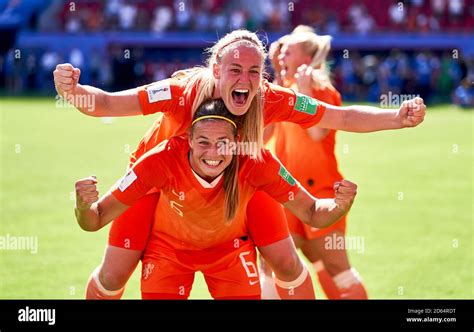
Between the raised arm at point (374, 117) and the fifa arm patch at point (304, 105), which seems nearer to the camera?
the raised arm at point (374, 117)

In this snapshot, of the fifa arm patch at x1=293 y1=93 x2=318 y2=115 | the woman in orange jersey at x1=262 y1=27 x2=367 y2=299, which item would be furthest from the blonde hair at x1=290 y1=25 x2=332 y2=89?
A: the fifa arm patch at x1=293 y1=93 x2=318 y2=115

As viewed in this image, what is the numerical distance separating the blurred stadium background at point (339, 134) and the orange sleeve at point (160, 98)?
10.5 ft

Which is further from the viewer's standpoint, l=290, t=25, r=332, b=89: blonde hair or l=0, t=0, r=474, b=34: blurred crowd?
l=0, t=0, r=474, b=34: blurred crowd

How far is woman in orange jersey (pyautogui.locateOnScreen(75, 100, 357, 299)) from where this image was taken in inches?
254

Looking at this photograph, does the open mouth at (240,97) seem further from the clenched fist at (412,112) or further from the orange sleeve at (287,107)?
the clenched fist at (412,112)

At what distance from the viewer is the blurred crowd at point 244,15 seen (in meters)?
38.1

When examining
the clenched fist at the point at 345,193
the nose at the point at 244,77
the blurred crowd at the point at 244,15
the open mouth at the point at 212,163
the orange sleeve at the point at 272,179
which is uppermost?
the blurred crowd at the point at 244,15

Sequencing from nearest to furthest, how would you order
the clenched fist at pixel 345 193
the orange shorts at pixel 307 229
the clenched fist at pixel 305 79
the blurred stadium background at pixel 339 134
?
1. the clenched fist at pixel 345 193
2. the clenched fist at pixel 305 79
3. the orange shorts at pixel 307 229
4. the blurred stadium background at pixel 339 134

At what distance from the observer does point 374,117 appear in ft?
23.0

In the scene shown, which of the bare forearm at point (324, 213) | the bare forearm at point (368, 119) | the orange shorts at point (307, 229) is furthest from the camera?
the orange shorts at point (307, 229)

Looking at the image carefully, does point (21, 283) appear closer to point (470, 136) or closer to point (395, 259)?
point (395, 259)

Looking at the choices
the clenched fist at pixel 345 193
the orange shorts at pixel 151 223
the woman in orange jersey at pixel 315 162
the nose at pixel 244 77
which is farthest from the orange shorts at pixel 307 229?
the nose at pixel 244 77

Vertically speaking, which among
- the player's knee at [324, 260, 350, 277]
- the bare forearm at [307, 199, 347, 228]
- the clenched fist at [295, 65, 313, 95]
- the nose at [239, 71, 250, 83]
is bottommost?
the player's knee at [324, 260, 350, 277]

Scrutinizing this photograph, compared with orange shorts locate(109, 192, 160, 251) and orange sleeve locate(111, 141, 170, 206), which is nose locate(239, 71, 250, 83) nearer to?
orange sleeve locate(111, 141, 170, 206)
